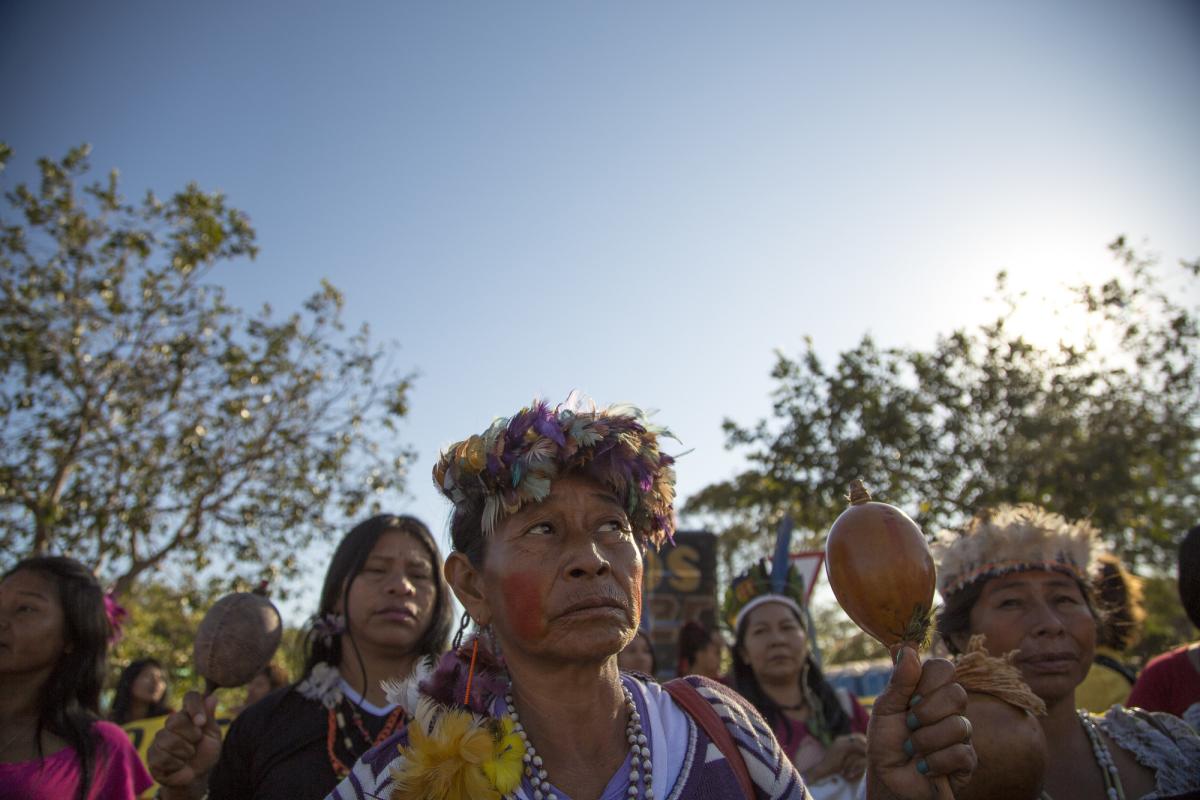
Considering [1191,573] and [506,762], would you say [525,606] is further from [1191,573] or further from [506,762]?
[1191,573]

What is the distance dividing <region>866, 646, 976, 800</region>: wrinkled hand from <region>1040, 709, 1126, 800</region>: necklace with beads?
120 centimetres

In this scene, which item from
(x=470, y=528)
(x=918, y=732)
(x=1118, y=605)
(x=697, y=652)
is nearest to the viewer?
(x=918, y=732)

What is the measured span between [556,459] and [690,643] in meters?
4.79

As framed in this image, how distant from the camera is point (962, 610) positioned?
3148 mm

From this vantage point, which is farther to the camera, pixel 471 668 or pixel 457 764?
pixel 471 668

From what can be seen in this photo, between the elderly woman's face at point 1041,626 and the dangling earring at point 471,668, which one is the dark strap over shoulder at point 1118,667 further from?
the dangling earring at point 471,668

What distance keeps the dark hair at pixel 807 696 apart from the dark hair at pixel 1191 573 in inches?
80.6

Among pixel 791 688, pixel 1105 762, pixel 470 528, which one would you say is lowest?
pixel 1105 762

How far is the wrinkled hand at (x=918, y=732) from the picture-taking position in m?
1.67

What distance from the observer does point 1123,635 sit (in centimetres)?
386

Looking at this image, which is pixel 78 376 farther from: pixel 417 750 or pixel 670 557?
pixel 417 750

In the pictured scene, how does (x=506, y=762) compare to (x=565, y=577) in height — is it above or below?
below

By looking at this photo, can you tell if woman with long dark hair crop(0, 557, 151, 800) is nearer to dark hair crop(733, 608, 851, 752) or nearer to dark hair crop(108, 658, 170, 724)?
dark hair crop(108, 658, 170, 724)

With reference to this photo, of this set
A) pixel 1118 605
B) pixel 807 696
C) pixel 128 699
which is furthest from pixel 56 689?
pixel 1118 605
